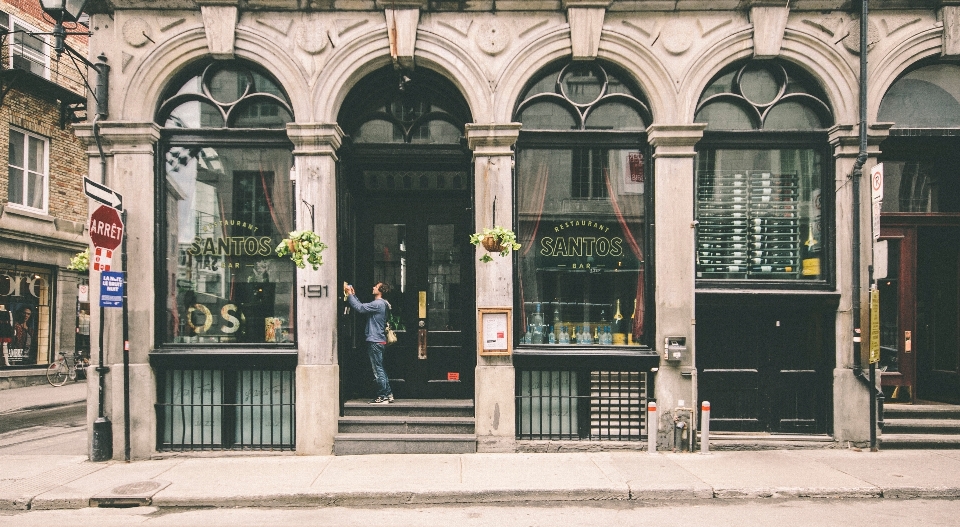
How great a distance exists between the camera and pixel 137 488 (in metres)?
7.18

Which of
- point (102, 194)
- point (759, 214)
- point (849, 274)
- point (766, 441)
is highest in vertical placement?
point (102, 194)

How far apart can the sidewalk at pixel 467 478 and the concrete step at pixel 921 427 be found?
37cm

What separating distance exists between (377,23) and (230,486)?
6.45 meters

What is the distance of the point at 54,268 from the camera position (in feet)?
62.3

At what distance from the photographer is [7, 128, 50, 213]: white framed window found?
1753 cm

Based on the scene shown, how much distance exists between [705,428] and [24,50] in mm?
20537

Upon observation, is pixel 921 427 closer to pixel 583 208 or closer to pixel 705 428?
pixel 705 428

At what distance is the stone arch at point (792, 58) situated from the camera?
9008 mm

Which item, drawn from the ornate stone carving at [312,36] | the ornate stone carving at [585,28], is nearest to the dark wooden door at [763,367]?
the ornate stone carving at [585,28]

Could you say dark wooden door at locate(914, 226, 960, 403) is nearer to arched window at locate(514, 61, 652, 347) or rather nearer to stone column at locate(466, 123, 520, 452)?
arched window at locate(514, 61, 652, 347)

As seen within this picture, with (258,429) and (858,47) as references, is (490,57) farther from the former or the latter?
(258,429)

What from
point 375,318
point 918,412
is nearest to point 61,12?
point 375,318

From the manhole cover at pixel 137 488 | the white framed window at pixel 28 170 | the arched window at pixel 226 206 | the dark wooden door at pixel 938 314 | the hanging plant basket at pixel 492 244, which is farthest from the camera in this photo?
the white framed window at pixel 28 170

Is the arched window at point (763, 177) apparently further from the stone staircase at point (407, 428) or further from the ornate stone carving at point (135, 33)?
the ornate stone carving at point (135, 33)
